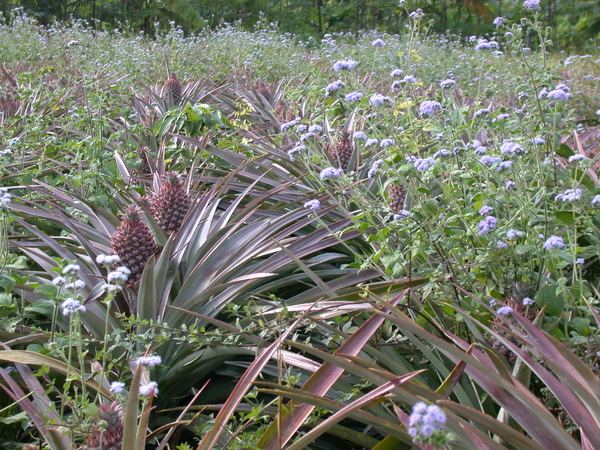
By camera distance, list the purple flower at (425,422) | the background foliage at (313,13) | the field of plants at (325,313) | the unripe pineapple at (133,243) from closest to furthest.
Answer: the purple flower at (425,422) → the field of plants at (325,313) → the unripe pineapple at (133,243) → the background foliage at (313,13)

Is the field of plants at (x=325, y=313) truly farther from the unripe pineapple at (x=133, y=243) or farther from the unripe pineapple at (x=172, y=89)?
the unripe pineapple at (x=172, y=89)

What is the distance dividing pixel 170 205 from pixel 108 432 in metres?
1.43

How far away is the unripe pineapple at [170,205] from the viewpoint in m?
2.52

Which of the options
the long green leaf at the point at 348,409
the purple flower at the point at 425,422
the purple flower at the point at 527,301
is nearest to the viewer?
the purple flower at the point at 425,422

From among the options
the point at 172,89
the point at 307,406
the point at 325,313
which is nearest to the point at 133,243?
the point at 325,313

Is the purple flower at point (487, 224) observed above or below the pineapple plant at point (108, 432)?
above

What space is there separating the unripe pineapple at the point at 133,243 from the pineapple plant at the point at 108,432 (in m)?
0.90

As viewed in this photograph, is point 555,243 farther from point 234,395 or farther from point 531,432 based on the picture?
point 234,395

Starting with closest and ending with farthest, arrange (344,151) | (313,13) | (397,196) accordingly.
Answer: (397,196) < (344,151) < (313,13)

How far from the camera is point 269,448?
1.22 meters

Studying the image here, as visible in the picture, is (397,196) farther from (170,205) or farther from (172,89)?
(172,89)

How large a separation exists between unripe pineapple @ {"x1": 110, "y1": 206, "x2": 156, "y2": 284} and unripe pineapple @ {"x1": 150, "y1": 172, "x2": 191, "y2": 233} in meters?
0.40

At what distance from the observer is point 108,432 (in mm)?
1228

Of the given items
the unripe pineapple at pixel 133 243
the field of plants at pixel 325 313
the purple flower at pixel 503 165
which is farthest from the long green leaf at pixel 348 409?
the unripe pineapple at pixel 133 243
